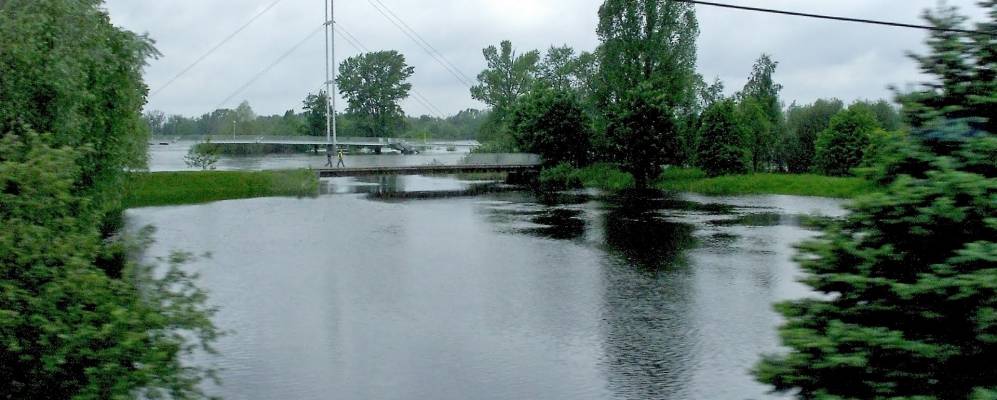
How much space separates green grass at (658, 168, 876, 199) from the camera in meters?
52.4

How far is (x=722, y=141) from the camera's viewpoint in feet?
195

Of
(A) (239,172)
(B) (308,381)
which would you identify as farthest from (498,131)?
(B) (308,381)

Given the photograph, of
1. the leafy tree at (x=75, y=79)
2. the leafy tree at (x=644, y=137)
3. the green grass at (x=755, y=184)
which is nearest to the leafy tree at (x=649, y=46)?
the leafy tree at (x=644, y=137)

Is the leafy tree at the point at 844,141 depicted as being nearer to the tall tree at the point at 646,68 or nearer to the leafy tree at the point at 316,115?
the tall tree at the point at 646,68

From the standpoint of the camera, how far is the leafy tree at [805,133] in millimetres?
64938

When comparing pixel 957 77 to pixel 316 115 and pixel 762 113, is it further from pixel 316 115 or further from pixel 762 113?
pixel 316 115

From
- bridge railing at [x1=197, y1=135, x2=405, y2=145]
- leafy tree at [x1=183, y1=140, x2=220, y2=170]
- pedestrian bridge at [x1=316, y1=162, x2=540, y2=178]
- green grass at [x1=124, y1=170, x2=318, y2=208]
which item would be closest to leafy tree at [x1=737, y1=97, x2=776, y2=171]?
pedestrian bridge at [x1=316, y1=162, x2=540, y2=178]

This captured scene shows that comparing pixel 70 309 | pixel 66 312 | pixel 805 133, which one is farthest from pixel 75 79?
pixel 805 133

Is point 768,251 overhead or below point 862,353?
below

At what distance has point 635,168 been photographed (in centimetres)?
6178

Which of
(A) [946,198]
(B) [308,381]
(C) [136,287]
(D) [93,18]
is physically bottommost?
(B) [308,381]

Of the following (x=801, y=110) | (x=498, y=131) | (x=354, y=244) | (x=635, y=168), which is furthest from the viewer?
(x=498, y=131)

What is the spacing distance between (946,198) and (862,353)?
3.31ft

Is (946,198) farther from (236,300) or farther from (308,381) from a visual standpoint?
(236,300)
